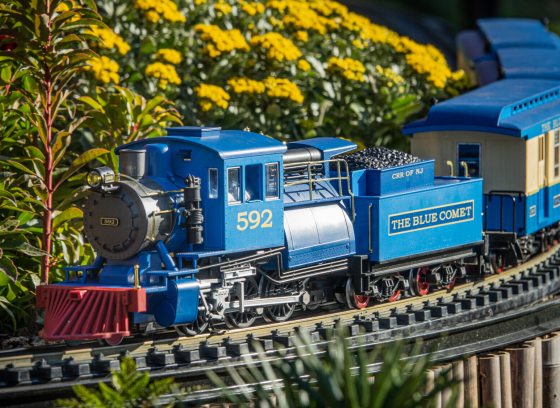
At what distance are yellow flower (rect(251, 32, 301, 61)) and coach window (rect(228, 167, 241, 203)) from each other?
623cm

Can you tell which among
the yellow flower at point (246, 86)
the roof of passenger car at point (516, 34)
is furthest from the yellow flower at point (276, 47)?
the roof of passenger car at point (516, 34)

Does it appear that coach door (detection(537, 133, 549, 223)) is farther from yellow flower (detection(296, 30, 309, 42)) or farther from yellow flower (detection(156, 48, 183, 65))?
yellow flower (detection(156, 48, 183, 65))

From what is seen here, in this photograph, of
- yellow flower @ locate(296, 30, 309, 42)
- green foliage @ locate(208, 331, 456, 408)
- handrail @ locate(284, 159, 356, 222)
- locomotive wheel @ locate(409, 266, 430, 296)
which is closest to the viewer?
green foliage @ locate(208, 331, 456, 408)

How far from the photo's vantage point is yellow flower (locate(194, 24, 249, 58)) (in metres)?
17.8

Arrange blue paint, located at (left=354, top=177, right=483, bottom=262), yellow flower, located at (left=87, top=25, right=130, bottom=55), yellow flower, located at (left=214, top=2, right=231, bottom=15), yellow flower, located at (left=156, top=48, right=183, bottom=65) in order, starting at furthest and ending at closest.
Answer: yellow flower, located at (left=214, top=2, right=231, bottom=15), yellow flower, located at (left=156, top=48, right=183, bottom=65), yellow flower, located at (left=87, top=25, right=130, bottom=55), blue paint, located at (left=354, top=177, right=483, bottom=262)

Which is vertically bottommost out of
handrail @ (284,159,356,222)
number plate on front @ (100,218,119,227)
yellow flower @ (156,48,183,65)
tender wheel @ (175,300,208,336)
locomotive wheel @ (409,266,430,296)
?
locomotive wheel @ (409,266,430,296)

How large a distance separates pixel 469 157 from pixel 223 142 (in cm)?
580

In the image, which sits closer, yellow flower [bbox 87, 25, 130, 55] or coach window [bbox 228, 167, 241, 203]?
coach window [bbox 228, 167, 241, 203]

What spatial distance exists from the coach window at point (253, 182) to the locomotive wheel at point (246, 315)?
44.3 inches

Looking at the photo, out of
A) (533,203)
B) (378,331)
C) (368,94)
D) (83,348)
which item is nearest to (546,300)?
(533,203)

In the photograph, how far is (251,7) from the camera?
19.4 m

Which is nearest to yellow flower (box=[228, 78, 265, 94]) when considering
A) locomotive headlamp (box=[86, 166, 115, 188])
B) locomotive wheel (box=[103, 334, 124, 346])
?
locomotive headlamp (box=[86, 166, 115, 188])

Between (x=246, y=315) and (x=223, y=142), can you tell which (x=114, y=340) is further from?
(x=223, y=142)

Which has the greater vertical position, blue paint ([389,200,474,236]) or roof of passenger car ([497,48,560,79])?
roof of passenger car ([497,48,560,79])
